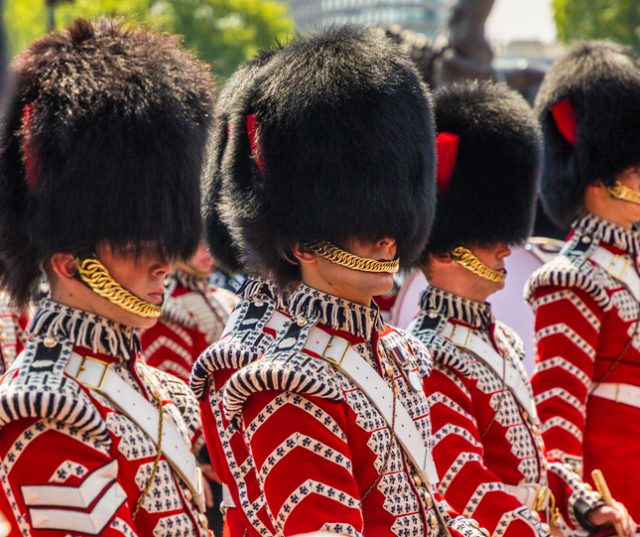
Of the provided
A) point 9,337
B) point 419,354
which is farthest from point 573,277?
point 9,337

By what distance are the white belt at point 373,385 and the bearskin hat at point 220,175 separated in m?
0.76

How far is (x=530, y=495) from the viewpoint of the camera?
352cm

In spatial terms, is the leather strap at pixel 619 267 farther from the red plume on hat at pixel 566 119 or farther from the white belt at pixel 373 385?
the white belt at pixel 373 385

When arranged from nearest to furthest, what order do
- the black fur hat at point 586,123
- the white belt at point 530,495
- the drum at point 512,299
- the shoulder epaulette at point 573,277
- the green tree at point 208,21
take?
the white belt at point 530,495, the shoulder epaulette at point 573,277, the black fur hat at point 586,123, the drum at point 512,299, the green tree at point 208,21

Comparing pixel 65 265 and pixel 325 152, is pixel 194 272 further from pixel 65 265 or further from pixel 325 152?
pixel 65 265

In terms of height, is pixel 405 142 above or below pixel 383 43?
below

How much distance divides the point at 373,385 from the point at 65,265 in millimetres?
739

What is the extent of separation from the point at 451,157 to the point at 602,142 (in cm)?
89

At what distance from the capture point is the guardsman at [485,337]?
3.23 m

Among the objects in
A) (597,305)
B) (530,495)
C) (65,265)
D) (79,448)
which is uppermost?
(65,265)

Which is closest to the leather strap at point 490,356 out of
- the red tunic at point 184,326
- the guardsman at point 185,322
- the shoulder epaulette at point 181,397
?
the shoulder epaulette at point 181,397

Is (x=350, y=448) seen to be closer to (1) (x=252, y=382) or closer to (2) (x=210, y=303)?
(1) (x=252, y=382)

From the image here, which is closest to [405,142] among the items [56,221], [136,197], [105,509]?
[136,197]

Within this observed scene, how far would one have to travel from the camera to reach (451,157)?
12.8 ft
